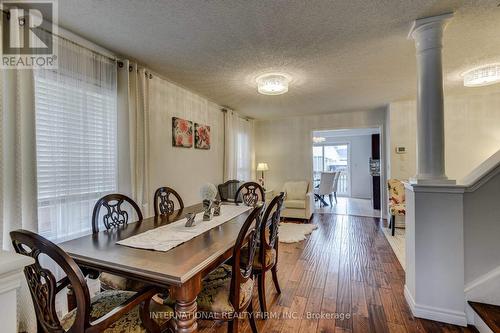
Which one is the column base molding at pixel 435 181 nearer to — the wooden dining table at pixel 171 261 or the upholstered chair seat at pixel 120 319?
the wooden dining table at pixel 171 261

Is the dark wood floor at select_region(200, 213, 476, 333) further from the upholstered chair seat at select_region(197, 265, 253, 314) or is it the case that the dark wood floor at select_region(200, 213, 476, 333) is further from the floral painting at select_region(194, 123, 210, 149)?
the floral painting at select_region(194, 123, 210, 149)

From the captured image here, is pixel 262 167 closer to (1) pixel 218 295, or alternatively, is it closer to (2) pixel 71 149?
(2) pixel 71 149

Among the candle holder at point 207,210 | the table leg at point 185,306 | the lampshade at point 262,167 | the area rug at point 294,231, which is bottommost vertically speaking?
the area rug at point 294,231

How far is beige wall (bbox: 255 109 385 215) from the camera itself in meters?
5.30

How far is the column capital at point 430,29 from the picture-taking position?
5.83 feet

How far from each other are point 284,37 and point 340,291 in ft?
8.02

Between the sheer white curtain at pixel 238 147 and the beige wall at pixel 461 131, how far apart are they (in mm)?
2998

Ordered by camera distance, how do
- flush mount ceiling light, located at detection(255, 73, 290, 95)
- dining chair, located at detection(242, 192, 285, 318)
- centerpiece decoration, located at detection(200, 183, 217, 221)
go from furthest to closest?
flush mount ceiling light, located at detection(255, 73, 290, 95) < centerpiece decoration, located at detection(200, 183, 217, 221) < dining chair, located at detection(242, 192, 285, 318)

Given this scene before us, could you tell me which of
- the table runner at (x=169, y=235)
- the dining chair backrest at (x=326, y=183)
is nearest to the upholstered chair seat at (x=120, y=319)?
the table runner at (x=169, y=235)

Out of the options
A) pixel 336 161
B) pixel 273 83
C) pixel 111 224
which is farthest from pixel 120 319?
pixel 336 161

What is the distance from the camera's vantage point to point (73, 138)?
2012mm

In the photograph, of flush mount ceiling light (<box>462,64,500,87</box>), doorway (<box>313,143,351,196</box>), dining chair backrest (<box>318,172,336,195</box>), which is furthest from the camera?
doorway (<box>313,143,351,196</box>)

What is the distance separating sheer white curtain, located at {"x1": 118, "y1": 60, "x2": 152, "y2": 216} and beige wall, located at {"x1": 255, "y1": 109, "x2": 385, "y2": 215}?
12.0 feet

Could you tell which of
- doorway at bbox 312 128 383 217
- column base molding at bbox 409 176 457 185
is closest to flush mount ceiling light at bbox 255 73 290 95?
column base molding at bbox 409 176 457 185
